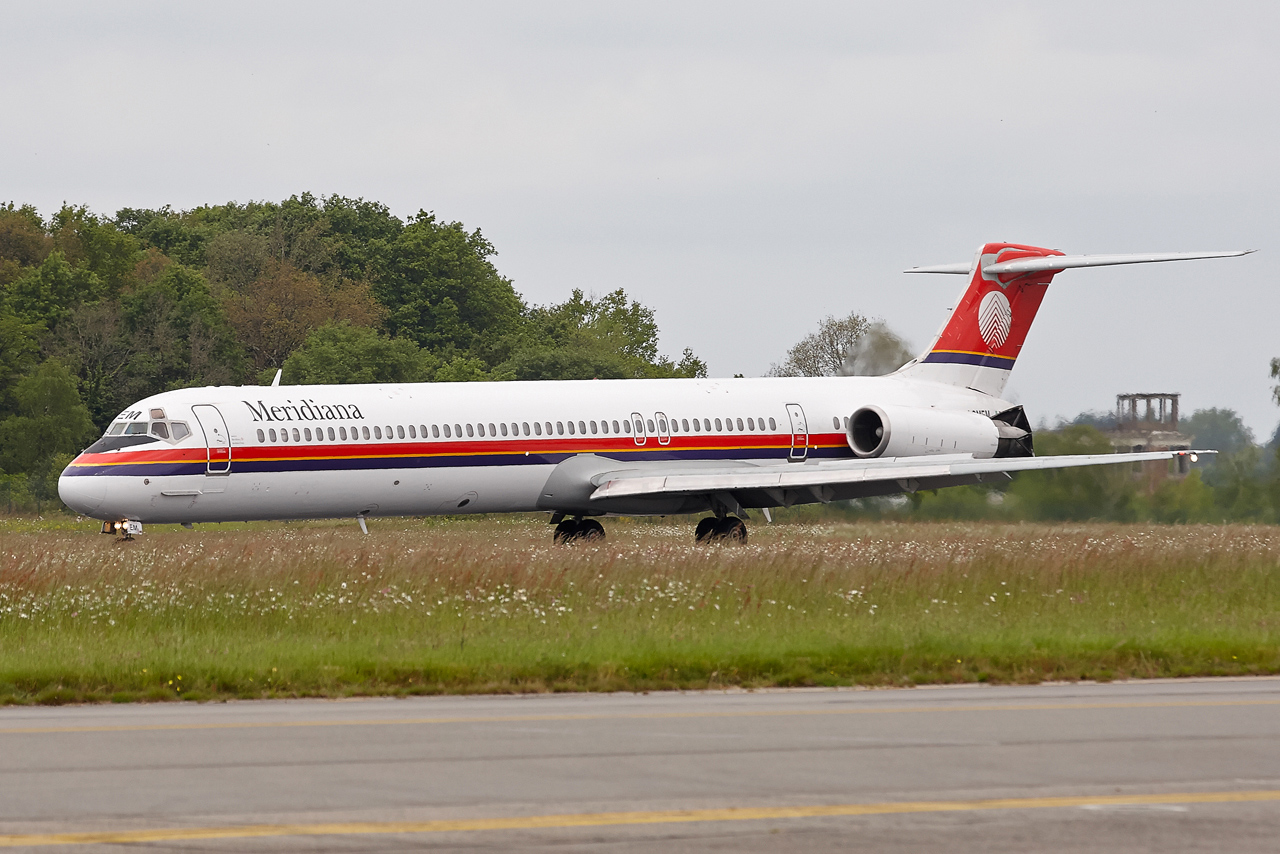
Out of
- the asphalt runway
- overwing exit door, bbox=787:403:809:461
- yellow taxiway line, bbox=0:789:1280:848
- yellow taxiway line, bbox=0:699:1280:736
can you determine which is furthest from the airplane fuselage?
yellow taxiway line, bbox=0:789:1280:848

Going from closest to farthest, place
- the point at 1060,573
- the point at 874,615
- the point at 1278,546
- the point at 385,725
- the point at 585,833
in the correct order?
the point at 585,833 → the point at 385,725 → the point at 874,615 → the point at 1060,573 → the point at 1278,546

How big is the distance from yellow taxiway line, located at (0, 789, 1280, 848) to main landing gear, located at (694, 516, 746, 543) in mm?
22065

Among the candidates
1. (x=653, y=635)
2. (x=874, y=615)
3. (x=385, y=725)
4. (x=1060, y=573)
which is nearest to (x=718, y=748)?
(x=385, y=725)

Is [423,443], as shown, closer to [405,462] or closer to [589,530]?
[405,462]

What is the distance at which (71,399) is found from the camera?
59.3 meters

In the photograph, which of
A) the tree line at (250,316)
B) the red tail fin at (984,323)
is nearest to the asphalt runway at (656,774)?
the red tail fin at (984,323)

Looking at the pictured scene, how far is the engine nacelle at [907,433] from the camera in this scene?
3241 cm

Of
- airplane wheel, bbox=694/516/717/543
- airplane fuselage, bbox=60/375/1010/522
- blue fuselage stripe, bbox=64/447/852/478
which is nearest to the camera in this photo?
blue fuselage stripe, bbox=64/447/852/478

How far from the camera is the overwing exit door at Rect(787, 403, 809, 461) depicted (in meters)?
32.1

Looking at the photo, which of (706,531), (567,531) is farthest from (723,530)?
(567,531)

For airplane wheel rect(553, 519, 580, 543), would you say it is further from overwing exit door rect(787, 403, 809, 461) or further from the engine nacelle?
the engine nacelle

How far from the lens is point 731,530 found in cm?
3053

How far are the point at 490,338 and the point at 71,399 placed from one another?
30.8m

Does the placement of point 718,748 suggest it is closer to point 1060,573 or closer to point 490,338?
point 1060,573
